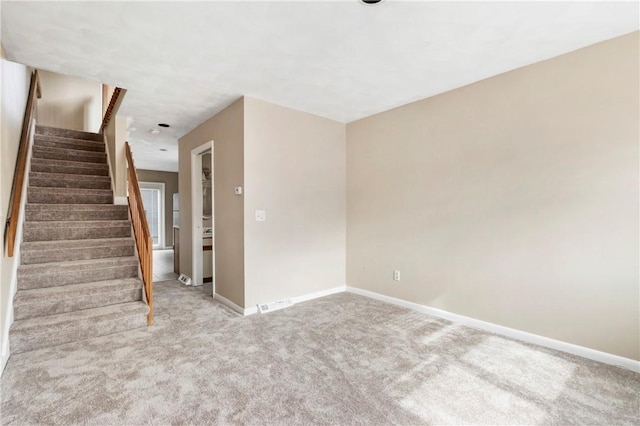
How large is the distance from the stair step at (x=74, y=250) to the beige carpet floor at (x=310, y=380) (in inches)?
49.6

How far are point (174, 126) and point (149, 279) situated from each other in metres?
2.49

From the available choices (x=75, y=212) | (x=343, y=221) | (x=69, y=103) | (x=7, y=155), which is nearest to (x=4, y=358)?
(x=7, y=155)

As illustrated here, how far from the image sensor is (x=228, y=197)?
3803 mm

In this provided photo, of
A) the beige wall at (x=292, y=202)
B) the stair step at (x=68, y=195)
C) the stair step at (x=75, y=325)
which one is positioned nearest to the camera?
the stair step at (x=75, y=325)

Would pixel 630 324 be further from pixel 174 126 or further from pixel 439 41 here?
pixel 174 126

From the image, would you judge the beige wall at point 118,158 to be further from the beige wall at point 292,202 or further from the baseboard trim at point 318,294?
the baseboard trim at point 318,294

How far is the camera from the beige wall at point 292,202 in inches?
140

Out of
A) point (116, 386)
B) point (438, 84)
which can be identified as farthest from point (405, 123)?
point (116, 386)

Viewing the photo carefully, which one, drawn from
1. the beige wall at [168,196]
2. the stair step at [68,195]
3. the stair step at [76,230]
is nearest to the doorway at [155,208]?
the beige wall at [168,196]

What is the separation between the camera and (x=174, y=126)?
15.0 feet

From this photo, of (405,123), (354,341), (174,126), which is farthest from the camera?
(174,126)

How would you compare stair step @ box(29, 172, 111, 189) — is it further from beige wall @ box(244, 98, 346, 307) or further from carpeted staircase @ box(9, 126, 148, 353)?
beige wall @ box(244, 98, 346, 307)

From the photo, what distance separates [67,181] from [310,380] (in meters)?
4.52

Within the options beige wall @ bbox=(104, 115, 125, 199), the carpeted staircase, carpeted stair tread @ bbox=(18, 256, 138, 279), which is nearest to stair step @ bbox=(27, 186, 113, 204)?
the carpeted staircase
